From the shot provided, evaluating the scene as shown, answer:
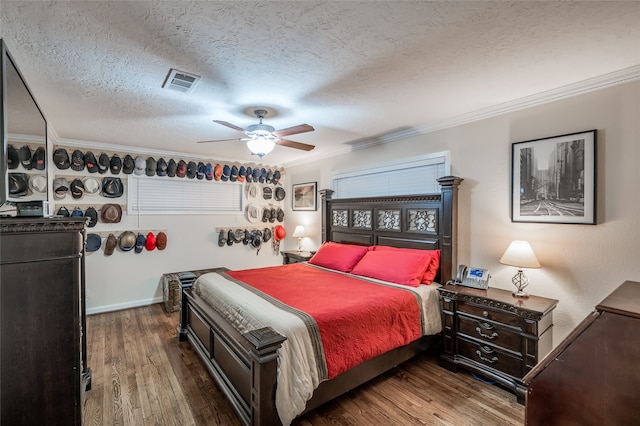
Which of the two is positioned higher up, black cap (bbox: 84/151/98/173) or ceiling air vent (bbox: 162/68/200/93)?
ceiling air vent (bbox: 162/68/200/93)

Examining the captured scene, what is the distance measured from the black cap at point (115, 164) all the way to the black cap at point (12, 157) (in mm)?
2922

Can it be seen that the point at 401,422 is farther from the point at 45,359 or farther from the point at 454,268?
the point at 45,359

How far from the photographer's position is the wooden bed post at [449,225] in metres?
3.01

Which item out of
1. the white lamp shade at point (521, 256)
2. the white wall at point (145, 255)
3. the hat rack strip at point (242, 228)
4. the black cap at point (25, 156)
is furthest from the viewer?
the hat rack strip at point (242, 228)

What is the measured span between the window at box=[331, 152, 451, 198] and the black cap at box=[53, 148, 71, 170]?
3697 mm

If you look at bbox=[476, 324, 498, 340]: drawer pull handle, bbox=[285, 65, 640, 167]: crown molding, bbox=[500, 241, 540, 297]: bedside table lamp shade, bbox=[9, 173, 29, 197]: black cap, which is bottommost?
bbox=[476, 324, 498, 340]: drawer pull handle

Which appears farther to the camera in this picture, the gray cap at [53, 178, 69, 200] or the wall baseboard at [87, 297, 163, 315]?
the wall baseboard at [87, 297, 163, 315]

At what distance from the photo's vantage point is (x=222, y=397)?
2256 mm

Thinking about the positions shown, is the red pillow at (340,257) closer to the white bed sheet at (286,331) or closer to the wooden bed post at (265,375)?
the white bed sheet at (286,331)

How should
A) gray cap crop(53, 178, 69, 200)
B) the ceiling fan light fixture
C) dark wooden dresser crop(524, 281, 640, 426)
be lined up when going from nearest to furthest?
dark wooden dresser crop(524, 281, 640, 426), the ceiling fan light fixture, gray cap crop(53, 178, 69, 200)

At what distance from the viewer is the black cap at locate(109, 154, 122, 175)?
13.6 ft

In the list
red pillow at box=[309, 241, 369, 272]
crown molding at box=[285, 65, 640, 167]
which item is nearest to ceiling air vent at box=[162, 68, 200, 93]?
crown molding at box=[285, 65, 640, 167]

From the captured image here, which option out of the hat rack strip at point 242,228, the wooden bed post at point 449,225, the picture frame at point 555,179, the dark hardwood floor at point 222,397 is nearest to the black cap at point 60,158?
the hat rack strip at point 242,228

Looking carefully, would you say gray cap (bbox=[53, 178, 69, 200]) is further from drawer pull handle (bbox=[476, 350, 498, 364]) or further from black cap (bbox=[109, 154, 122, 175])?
drawer pull handle (bbox=[476, 350, 498, 364])
